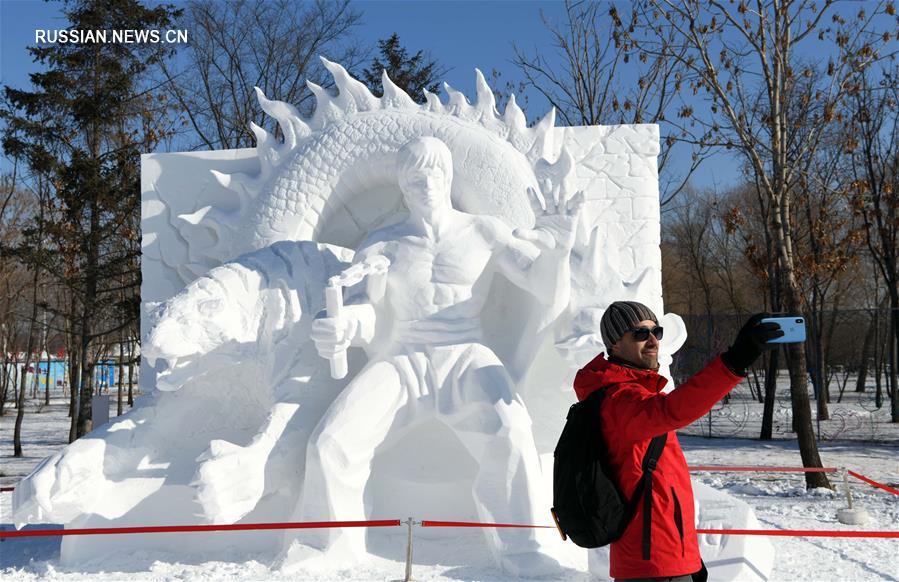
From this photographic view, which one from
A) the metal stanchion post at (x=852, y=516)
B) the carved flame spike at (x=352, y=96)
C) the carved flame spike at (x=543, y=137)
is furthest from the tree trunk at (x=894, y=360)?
the carved flame spike at (x=352, y=96)

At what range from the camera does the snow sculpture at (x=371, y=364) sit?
3.83m

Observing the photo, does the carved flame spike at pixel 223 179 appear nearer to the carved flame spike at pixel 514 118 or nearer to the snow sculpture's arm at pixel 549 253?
the carved flame spike at pixel 514 118

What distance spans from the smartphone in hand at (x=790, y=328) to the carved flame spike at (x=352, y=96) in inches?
164

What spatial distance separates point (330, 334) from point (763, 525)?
133 inches

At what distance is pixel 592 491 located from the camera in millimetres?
1703

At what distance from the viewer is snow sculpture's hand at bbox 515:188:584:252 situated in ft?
12.8

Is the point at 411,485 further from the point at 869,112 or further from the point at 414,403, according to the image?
the point at 869,112

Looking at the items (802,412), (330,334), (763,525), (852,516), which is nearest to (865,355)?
(802,412)

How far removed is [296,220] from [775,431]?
379 inches

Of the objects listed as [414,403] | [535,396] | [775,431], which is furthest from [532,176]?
[775,431]

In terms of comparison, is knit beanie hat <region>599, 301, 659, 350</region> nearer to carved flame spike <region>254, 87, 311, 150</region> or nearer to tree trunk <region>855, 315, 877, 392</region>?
carved flame spike <region>254, 87, 311, 150</region>

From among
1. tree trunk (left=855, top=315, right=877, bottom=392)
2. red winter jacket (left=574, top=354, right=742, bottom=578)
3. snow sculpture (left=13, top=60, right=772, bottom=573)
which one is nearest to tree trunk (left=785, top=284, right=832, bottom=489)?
snow sculpture (left=13, top=60, right=772, bottom=573)

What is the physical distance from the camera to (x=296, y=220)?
5.01 metres

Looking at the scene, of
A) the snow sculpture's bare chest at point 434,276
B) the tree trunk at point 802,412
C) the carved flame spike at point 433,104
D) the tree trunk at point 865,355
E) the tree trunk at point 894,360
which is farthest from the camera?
the tree trunk at point 865,355
